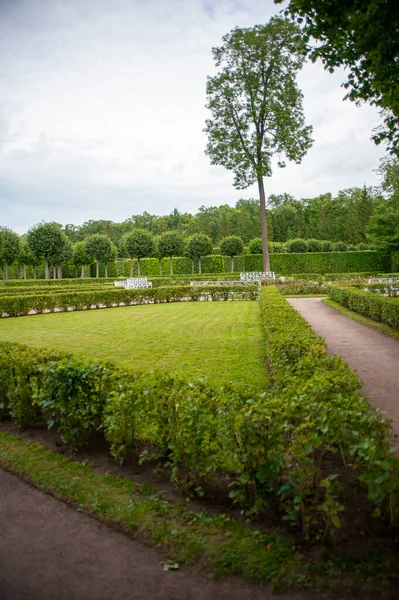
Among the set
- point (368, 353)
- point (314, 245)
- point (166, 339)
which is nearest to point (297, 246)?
point (314, 245)

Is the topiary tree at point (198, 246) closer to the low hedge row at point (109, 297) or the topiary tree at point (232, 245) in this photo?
the topiary tree at point (232, 245)

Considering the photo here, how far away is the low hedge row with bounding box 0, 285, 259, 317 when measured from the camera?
16.3m

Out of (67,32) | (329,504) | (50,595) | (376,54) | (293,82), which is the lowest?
(50,595)

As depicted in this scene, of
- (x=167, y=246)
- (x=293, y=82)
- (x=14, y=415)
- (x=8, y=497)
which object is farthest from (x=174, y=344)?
(x=167, y=246)

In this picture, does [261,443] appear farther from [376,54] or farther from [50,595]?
[376,54]

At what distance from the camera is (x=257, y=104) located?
26922mm

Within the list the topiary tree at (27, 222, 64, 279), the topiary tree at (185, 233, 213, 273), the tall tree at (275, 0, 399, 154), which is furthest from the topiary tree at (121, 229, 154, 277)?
the tall tree at (275, 0, 399, 154)

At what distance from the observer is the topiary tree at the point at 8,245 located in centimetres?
3269

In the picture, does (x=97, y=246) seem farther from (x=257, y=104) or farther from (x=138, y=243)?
(x=257, y=104)

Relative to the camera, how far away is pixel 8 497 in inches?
130

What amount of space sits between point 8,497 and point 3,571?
3.02 feet

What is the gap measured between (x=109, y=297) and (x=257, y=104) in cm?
1664

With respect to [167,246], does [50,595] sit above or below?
below

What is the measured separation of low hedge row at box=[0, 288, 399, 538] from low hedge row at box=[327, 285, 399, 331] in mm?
7574
